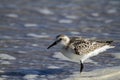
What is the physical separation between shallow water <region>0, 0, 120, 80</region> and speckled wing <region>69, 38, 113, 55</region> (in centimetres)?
54

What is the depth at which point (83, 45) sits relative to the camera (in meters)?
10.4

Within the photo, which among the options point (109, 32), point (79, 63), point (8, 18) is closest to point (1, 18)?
point (8, 18)

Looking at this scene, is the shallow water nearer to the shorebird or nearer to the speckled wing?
the shorebird

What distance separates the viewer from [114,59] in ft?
37.9

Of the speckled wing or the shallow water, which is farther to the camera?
the shallow water

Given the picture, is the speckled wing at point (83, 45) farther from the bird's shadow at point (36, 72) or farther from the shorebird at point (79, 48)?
the bird's shadow at point (36, 72)

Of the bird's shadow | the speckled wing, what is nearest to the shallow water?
the bird's shadow

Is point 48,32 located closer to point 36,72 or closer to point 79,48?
→ point 36,72

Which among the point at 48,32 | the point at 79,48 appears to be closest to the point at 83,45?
the point at 79,48

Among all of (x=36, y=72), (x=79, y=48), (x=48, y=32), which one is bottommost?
(x=36, y=72)

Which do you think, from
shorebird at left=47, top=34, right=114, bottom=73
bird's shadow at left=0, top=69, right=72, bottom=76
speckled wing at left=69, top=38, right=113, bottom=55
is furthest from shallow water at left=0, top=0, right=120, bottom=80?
speckled wing at left=69, top=38, right=113, bottom=55

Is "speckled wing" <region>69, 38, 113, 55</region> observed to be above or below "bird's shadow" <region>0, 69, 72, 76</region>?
above

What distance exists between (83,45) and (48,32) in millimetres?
4186

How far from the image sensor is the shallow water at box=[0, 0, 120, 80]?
10741 mm
